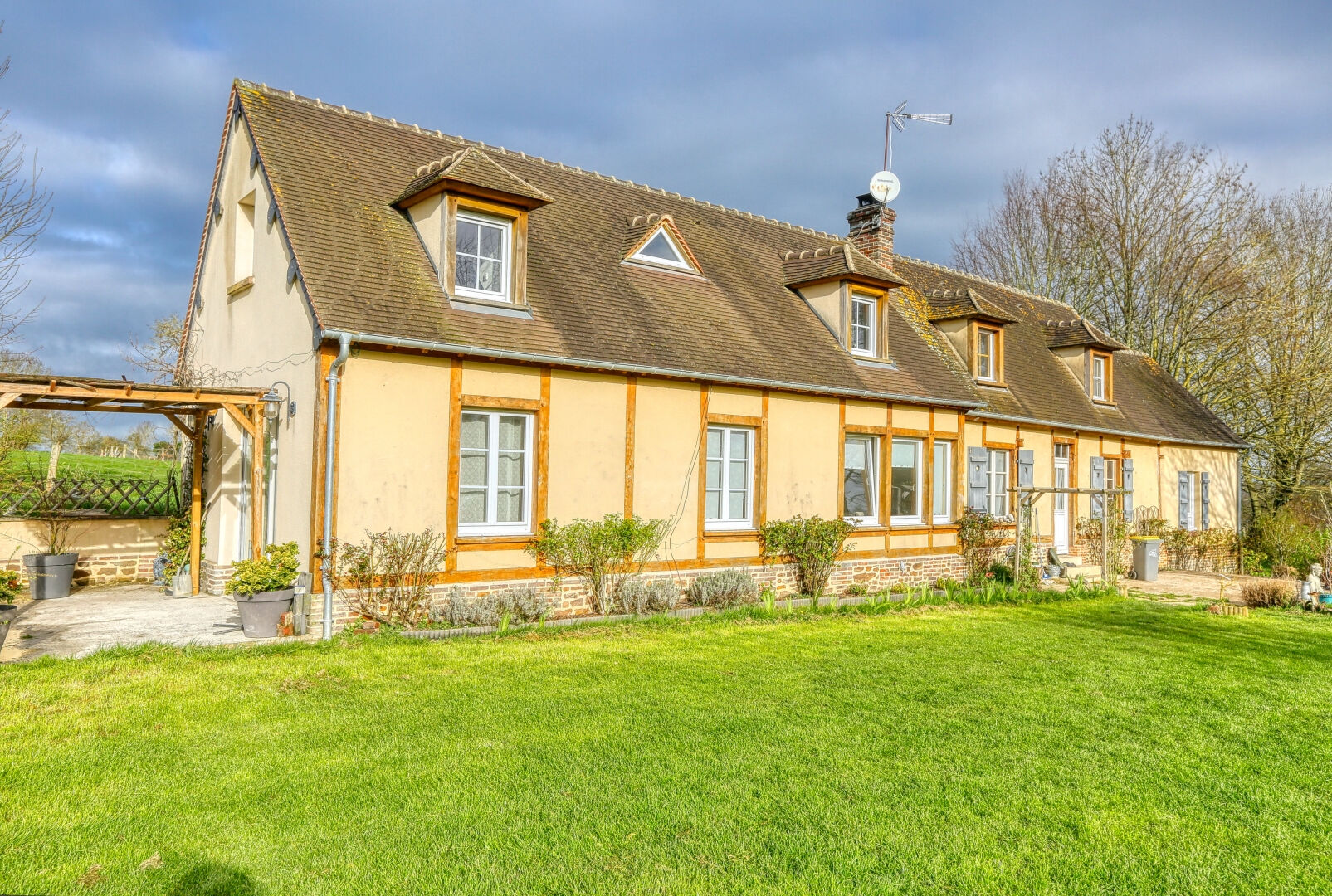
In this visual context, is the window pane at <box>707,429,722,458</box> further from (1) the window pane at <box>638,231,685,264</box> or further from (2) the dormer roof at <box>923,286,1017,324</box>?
(2) the dormer roof at <box>923,286,1017,324</box>

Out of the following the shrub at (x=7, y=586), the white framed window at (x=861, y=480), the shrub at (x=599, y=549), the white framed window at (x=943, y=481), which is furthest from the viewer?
the white framed window at (x=943, y=481)

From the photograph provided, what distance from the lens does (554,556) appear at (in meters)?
10.8

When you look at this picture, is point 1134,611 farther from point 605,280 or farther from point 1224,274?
point 1224,274

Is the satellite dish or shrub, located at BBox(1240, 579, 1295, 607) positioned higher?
the satellite dish

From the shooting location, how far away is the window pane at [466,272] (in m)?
11.1

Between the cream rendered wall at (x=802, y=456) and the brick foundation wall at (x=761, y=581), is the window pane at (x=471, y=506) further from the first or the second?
the cream rendered wall at (x=802, y=456)

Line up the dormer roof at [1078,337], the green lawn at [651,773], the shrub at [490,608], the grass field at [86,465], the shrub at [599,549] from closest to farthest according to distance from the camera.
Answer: the green lawn at [651,773]
the shrub at [490,608]
the shrub at [599,549]
the grass field at [86,465]
the dormer roof at [1078,337]

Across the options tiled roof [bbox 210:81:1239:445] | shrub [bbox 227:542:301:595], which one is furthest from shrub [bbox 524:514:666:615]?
shrub [bbox 227:542:301:595]

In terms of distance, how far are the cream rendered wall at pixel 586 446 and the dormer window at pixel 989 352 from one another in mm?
9283

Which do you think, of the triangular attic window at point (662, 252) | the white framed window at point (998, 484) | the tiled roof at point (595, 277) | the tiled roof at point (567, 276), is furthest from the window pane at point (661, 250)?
the white framed window at point (998, 484)

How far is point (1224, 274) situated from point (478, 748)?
2658 centimetres

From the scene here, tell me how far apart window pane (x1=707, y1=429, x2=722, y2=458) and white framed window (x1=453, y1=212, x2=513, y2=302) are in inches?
136

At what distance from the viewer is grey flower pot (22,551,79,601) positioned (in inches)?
463

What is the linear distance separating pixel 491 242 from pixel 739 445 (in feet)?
14.7
